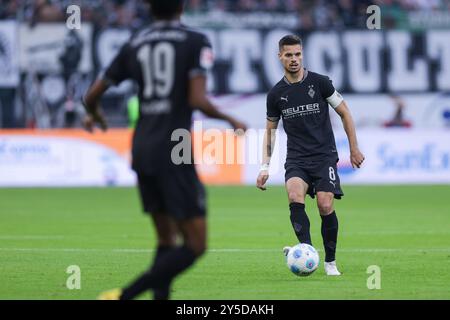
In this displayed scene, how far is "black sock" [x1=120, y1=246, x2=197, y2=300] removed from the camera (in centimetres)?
741

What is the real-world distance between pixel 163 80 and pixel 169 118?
26 centimetres

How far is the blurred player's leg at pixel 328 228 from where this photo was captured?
1121cm

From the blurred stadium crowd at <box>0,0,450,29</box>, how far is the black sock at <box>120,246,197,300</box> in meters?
25.5

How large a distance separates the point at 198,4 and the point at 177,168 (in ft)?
90.1

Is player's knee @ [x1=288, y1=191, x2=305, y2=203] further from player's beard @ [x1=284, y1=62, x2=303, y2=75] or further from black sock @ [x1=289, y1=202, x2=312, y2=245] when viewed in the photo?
player's beard @ [x1=284, y1=62, x2=303, y2=75]

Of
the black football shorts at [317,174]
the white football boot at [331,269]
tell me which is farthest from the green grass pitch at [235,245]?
the black football shorts at [317,174]

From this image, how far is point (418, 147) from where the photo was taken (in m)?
27.1

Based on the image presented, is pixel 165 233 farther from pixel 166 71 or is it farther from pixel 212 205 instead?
pixel 212 205

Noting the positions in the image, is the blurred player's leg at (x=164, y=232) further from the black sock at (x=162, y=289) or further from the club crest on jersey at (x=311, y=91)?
the club crest on jersey at (x=311, y=91)

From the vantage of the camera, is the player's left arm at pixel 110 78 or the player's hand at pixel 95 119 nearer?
the player's left arm at pixel 110 78

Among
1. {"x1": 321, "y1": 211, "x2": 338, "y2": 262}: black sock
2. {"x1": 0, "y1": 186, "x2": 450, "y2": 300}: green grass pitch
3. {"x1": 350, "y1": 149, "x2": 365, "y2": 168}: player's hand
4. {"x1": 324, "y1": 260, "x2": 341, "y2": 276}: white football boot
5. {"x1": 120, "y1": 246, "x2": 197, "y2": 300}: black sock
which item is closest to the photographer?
{"x1": 120, "y1": 246, "x2": 197, "y2": 300}: black sock

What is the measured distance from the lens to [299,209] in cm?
1120

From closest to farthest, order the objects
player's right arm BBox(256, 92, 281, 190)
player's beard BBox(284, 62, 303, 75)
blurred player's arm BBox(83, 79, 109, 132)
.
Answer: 1. blurred player's arm BBox(83, 79, 109, 132)
2. player's beard BBox(284, 62, 303, 75)
3. player's right arm BBox(256, 92, 281, 190)

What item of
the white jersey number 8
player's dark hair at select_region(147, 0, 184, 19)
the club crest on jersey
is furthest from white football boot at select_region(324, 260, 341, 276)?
player's dark hair at select_region(147, 0, 184, 19)
